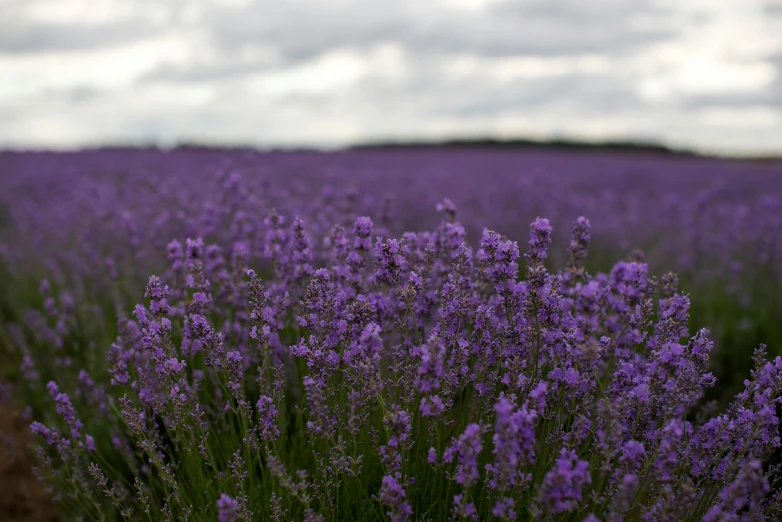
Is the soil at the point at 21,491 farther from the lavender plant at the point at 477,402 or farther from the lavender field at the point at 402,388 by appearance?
the lavender plant at the point at 477,402

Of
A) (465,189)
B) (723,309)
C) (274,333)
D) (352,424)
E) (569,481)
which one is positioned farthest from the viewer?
(465,189)

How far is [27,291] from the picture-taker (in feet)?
18.8

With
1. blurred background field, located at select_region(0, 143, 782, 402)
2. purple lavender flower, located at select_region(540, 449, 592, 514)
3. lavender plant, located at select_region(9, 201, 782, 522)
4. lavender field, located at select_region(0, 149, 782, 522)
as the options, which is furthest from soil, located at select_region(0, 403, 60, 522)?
purple lavender flower, located at select_region(540, 449, 592, 514)

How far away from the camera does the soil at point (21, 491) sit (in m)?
3.37

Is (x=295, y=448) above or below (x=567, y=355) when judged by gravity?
below

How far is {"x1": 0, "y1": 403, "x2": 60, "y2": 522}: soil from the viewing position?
3371mm

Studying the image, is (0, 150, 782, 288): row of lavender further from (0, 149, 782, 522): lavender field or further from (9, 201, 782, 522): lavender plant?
(9, 201, 782, 522): lavender plant

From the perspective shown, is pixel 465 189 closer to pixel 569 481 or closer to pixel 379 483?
pixel 379 483

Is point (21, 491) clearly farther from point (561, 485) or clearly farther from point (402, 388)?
point (561, 485)

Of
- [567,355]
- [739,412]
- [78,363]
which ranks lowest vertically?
[78,363]

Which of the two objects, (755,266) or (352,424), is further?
(755,266)

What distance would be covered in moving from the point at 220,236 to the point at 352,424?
2.98 m

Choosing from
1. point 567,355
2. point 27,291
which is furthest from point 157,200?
point 567,355

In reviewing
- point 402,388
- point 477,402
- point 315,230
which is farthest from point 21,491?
point 477,402
